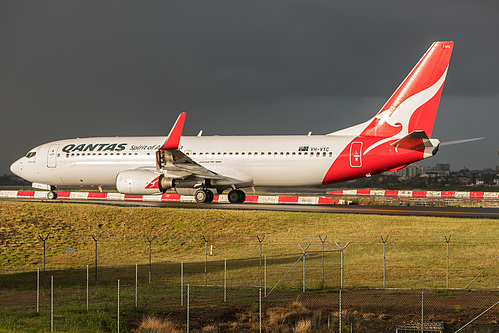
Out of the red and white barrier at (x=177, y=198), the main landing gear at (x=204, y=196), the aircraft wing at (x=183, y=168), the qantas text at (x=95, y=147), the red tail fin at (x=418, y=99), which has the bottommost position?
the red and white barrier at (x=177, y=198)

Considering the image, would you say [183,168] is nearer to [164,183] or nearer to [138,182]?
[164,183]

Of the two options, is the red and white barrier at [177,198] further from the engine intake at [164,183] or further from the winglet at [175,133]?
the winglet at [175,133]

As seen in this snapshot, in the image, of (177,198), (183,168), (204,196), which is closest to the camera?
(183,168)

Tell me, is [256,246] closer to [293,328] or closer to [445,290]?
[445,290]

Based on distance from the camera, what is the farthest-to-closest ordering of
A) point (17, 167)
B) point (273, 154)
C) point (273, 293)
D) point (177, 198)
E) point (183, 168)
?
point (177, 198), point (17, 167), point (273, 154), point (183, 168), point (273, 293)

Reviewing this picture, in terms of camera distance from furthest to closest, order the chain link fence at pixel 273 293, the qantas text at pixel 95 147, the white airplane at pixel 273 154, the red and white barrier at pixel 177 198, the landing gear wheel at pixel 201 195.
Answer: the red and white barrier at pixel 177 198 → the qantas text at pixel 95 147 → the landing gear wheel at pixel 201 195 → the white airplane at pixel 273 154 → the chain link fence at pixel 273 293

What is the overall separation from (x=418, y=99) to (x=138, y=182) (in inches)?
690

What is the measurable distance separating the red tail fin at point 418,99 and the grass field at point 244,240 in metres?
6.11

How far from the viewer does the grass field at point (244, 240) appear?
24.2m

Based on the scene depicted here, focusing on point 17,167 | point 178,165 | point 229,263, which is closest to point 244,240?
point 229,263

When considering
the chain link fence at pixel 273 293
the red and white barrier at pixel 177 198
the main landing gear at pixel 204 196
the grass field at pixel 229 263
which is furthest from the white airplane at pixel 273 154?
the chain link fence at pixel 273 293

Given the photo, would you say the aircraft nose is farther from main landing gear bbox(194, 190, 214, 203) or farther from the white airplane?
main landing gear bbox(194, 190, 214, 203)

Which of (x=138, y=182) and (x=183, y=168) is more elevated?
Result: (x=183, y=168)

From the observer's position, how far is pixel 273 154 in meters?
37.3
